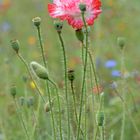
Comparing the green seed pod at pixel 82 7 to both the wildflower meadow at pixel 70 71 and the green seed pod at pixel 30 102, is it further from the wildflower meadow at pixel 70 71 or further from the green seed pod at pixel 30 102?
the green seed pod at pixel 30 102

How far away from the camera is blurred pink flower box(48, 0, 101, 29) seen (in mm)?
1802

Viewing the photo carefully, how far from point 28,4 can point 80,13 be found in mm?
5078

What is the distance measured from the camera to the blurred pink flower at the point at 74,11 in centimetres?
180

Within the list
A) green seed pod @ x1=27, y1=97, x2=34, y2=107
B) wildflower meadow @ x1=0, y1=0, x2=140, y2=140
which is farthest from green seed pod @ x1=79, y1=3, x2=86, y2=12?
green seed pod @ x1=27, y1=97, x2=34, y2=107

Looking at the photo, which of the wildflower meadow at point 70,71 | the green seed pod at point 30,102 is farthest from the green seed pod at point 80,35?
the green seed pod at point 30,102

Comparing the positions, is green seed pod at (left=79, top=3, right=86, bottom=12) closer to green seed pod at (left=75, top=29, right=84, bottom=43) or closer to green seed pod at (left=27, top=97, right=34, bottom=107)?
green seed pod at (left=75, top=29, right=84, bottom=43)

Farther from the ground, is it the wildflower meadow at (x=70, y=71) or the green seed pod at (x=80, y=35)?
the green seed pod at (x=80, y=35)

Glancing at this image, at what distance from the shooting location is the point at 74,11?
5.94 ft

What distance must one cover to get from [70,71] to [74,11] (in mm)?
195

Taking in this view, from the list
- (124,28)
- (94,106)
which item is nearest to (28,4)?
(124,28)

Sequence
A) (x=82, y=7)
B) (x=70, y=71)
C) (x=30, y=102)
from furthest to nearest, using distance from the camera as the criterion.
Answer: (x=30, y=102), (x=70, y=71), (x=82, y=7)

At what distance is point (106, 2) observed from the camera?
556cm

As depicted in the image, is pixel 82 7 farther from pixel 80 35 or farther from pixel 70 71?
pixel 70 71

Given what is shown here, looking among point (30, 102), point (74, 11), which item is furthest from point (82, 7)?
point (30, 102)
